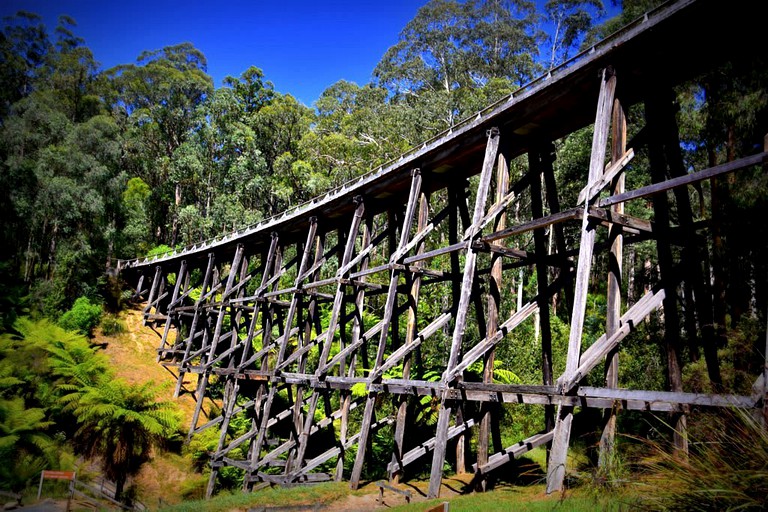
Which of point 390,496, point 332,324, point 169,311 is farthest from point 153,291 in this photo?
point 390,496

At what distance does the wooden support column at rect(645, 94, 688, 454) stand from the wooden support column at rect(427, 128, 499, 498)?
272 cm

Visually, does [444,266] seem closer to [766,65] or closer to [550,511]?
[766,65]

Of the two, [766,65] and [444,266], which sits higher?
[766,65]

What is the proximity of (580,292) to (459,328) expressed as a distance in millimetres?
2474

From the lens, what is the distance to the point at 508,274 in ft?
78.4

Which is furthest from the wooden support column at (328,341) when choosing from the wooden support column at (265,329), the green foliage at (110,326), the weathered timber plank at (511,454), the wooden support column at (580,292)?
the green foliage at (110,326)

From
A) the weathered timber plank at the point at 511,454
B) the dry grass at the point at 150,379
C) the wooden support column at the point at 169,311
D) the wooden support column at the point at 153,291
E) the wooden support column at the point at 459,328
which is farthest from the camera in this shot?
the wooden support column at the point at 153,291

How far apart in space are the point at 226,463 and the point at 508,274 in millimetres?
14939

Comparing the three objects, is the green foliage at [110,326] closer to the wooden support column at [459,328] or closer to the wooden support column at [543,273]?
the wooden support column at [459,328]

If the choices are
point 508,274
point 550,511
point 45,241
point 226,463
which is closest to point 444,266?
point 508,274

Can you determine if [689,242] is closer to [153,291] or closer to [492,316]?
[492,316]

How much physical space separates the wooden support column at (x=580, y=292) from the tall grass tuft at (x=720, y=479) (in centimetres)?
311

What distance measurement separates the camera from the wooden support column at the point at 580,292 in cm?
676

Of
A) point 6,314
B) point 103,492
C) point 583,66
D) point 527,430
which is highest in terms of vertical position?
point 583,66
